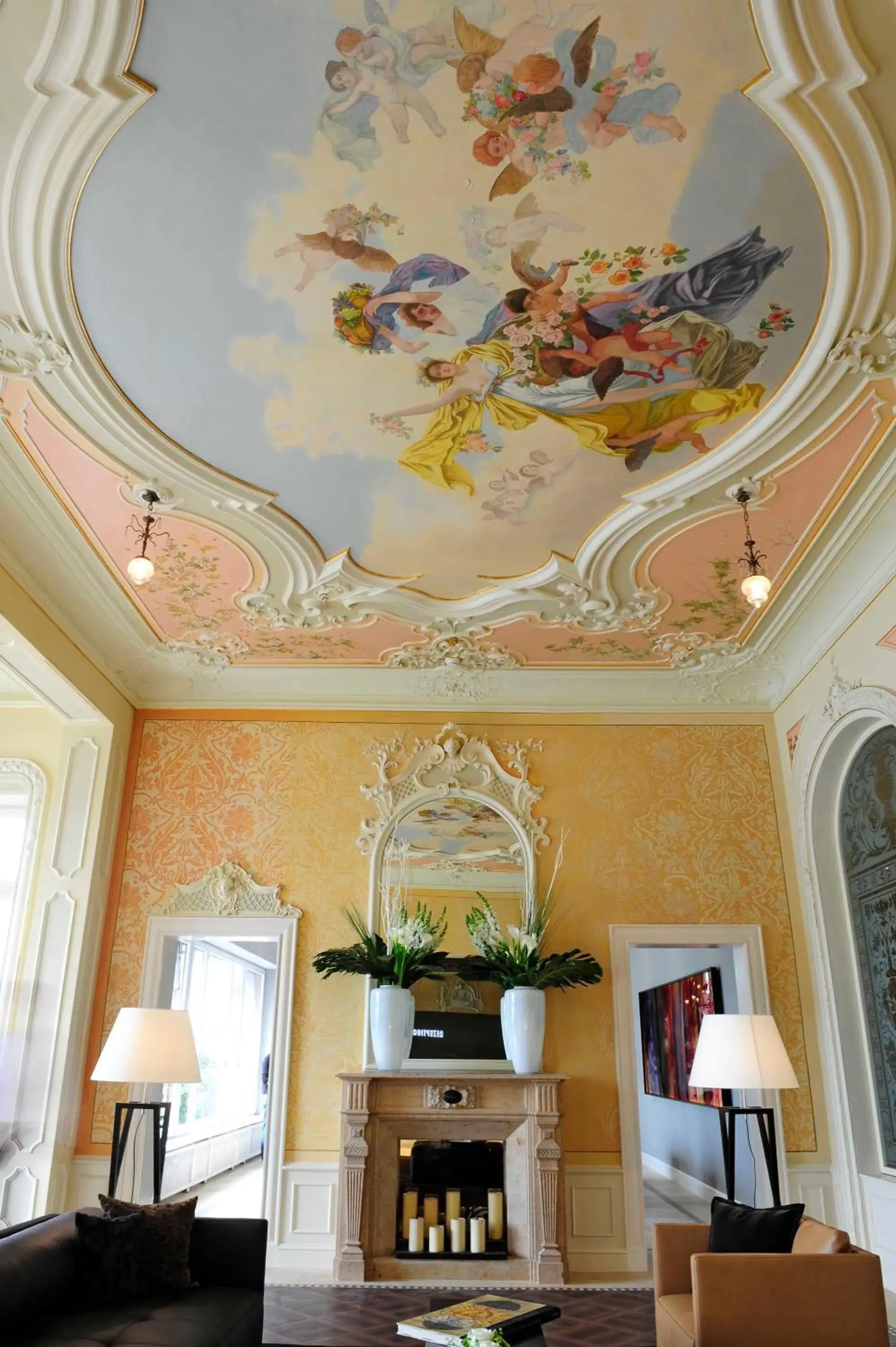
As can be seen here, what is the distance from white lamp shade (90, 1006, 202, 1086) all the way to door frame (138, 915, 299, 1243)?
4.37 ft

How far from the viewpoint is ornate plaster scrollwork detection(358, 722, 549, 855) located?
7379 millimetres

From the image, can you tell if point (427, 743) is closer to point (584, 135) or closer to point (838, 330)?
point (838, 330)

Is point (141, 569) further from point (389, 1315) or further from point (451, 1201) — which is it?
point (451, 1201)

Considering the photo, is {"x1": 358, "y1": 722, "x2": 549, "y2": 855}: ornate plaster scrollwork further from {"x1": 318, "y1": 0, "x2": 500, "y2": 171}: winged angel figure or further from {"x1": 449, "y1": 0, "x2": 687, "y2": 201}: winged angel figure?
{"x1": 318, "y1": 0, "x2": 500, "y2": 171}: winged angel figure

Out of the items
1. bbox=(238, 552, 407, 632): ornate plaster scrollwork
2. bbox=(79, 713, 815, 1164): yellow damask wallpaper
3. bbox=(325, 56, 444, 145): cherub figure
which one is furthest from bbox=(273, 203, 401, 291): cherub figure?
bbox=(79, 713, 815, 1164): yellow damask wallpaper

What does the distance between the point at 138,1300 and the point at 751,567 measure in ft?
14.5

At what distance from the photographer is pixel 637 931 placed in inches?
277

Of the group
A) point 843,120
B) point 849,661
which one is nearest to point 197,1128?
point 849,661

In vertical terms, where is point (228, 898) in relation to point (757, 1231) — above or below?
above

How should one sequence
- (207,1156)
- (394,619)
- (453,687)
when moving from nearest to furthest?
(394,619), (453,687), (207,1156)

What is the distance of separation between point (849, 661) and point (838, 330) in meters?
2.51

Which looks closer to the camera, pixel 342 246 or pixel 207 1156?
Answer: pixel 342 246

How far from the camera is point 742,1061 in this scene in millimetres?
5234

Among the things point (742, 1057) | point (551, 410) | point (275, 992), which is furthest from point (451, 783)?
point (551, 410)
